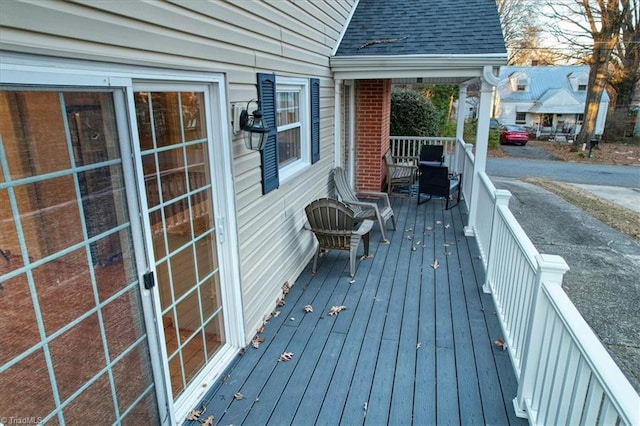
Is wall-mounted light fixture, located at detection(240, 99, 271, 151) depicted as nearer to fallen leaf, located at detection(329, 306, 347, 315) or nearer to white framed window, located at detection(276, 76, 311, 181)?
white framed window, located at detection(276, 76, 311, 181)

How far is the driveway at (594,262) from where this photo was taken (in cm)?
412

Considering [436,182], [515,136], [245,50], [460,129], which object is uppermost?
[245,50]

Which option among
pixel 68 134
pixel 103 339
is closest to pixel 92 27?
pixel 68 134

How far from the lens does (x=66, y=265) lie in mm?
1726

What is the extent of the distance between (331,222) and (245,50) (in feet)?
6.96

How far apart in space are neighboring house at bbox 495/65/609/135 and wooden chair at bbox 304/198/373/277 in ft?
101

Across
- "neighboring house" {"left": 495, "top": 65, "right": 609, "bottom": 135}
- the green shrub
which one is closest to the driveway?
the green shrub

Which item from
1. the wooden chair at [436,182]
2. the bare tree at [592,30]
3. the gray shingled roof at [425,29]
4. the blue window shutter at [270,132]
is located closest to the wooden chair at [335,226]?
the blue window shutter at [270,132]

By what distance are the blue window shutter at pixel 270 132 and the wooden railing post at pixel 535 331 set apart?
2.25 metres

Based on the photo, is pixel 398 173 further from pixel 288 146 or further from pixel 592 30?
pixel 592 30

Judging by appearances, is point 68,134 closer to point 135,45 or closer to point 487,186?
point 135,45

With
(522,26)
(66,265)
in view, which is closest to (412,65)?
(66,265)

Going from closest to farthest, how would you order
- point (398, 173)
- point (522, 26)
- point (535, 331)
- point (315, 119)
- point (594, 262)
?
1. point (535, 331)
2. point (315, 119)
3. point (594, 262)
4. point (398, 173)
5. point (522, 26)

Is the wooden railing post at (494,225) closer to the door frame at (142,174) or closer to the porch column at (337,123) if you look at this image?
the door frame at (142,174)
